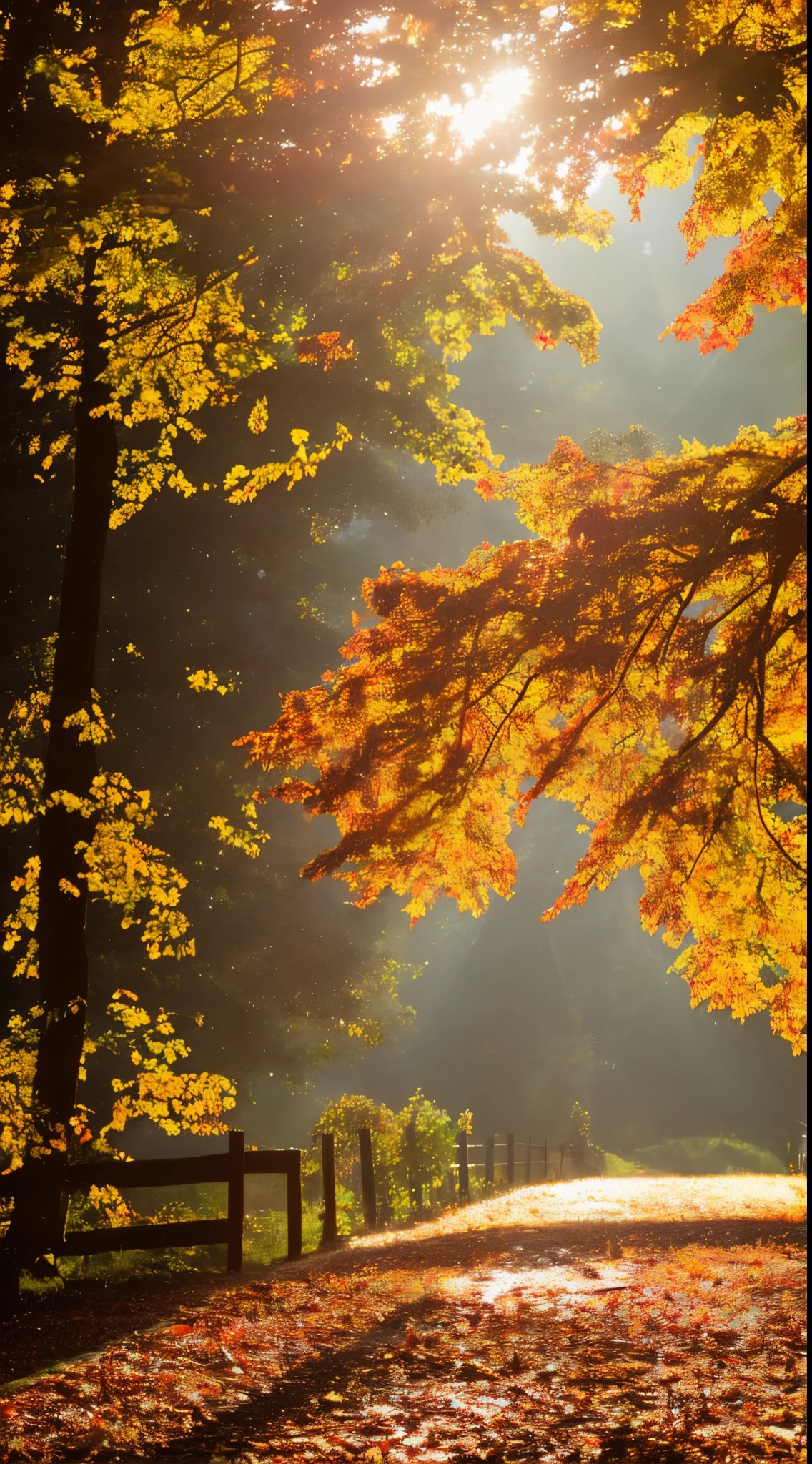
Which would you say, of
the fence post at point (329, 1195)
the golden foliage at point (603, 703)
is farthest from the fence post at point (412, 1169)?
the golden foliage at point (603, 703)

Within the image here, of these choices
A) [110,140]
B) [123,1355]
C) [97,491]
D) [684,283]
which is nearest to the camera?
[123,1355]

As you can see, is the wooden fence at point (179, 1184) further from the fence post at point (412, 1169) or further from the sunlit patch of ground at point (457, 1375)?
the fence post at point (412, 1169)

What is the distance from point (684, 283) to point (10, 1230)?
356 feet

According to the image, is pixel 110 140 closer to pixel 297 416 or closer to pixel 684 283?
pixel 297 416

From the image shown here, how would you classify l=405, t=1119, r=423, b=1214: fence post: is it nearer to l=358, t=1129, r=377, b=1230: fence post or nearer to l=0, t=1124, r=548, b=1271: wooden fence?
l=358, t=1129, r=377, b=1230: fence post

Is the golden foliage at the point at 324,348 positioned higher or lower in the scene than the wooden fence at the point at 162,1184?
higher

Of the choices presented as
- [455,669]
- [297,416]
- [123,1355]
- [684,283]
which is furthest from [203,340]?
[684,283]

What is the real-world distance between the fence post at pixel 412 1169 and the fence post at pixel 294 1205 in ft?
29.3

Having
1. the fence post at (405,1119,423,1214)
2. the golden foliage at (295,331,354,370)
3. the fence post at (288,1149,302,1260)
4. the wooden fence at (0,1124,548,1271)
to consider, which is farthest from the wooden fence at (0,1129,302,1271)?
the fence post at (405,1119,423,1214)

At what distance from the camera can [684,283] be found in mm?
97875

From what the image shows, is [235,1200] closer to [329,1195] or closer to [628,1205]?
[329,1195]

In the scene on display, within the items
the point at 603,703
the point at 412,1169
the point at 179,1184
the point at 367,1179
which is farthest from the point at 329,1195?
the point at 603,703

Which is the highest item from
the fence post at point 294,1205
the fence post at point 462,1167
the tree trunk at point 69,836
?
the tree trunk at point 69,836

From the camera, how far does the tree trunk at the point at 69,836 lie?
702cm
